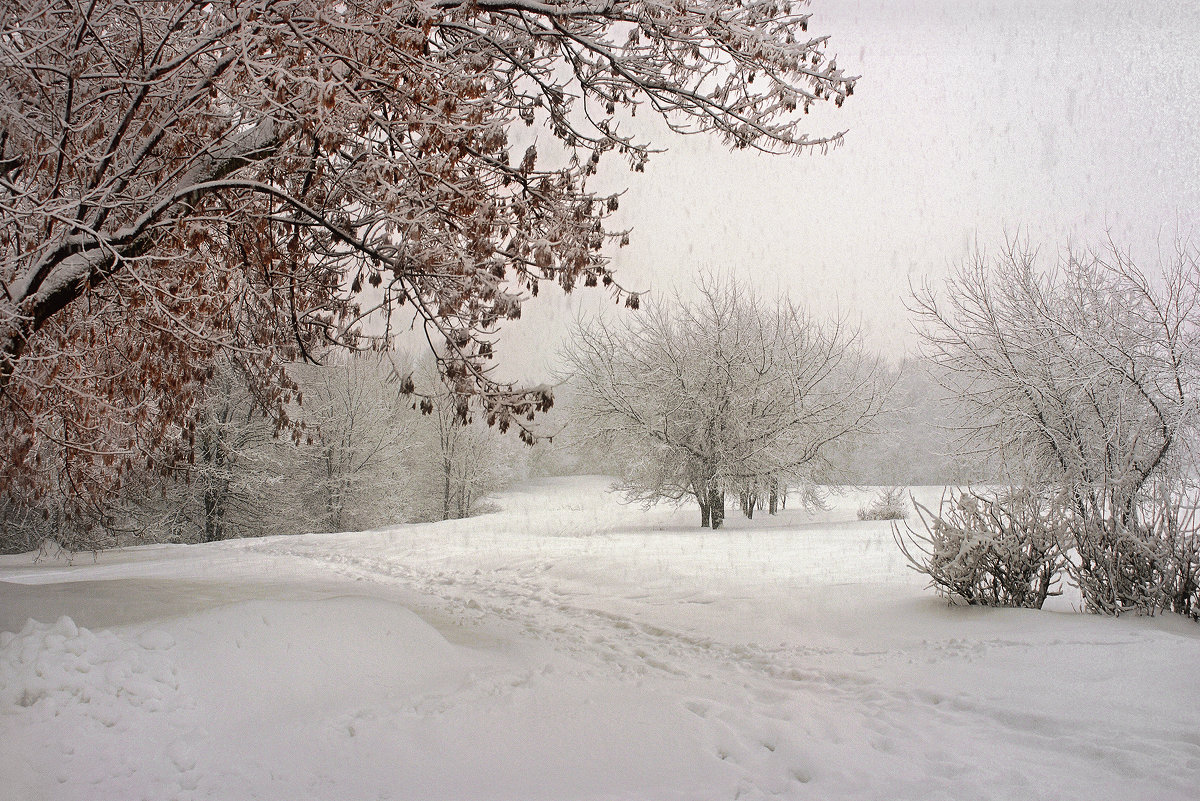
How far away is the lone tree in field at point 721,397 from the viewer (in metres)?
17.2

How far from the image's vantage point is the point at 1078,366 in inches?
395

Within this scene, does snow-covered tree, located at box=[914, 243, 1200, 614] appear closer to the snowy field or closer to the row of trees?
the snowy field

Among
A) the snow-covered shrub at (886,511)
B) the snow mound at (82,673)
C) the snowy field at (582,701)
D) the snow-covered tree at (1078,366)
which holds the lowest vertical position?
the snow-covered shrub at (886,511)

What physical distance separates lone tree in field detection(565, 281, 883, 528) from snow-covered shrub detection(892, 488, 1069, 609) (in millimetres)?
10261

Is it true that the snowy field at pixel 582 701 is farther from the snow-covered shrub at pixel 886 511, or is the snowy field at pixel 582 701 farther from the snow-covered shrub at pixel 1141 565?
the snow-covered shrub at pixel 886 511

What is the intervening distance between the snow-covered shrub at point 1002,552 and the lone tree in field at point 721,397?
10261 millimetres

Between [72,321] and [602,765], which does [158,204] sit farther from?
[602,765]

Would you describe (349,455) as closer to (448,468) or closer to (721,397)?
(448,468)

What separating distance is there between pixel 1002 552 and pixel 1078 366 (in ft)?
18.3

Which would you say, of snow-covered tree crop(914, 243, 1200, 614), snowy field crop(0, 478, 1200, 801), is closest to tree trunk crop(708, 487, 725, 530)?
snow-covered tree crop(914, 243, 1200, 614)

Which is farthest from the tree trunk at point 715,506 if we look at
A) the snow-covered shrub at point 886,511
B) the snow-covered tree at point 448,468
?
the snow-covered tree at point 448,468

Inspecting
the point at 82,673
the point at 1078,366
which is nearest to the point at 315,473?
the point at 82,673

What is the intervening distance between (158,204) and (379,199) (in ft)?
4.65

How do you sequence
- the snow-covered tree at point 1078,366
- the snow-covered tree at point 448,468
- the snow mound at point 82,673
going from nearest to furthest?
the snow mound at point 82,673 < the snow-covered tree at point 1078,366 < the snow-covered tree at point 448,468
